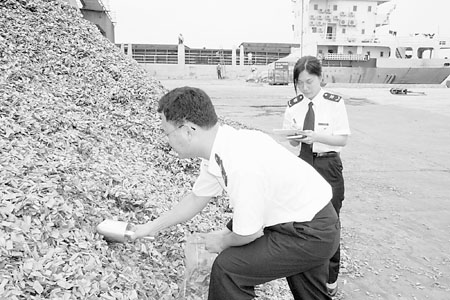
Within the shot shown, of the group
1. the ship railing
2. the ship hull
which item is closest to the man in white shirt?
the ship hull

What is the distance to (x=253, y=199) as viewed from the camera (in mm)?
1850

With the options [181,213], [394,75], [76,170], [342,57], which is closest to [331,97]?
[181,213]

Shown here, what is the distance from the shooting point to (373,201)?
6.21 metres

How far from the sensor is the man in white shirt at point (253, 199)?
6.19 feet

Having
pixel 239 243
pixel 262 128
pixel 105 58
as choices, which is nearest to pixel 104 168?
pixel 239 243

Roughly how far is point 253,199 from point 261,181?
0.08 metres

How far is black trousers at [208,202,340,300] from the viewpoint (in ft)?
6.73

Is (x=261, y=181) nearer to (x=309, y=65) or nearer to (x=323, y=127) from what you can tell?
(x=309, y=65)

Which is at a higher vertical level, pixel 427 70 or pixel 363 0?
pixel 363 0

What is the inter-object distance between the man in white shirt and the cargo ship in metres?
44.0

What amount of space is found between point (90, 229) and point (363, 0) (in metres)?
54.0

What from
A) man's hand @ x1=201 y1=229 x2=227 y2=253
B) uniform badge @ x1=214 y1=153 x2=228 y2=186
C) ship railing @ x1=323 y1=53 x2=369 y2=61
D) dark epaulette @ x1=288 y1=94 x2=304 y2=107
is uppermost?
ship railing @ x1=323 y1=53 x2=369 y2=61

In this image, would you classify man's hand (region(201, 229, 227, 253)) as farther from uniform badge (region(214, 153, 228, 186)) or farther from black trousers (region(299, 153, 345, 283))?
black trousers (region(299, 153, 345, 283))

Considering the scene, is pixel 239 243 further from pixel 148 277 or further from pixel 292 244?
pixel 148 277
